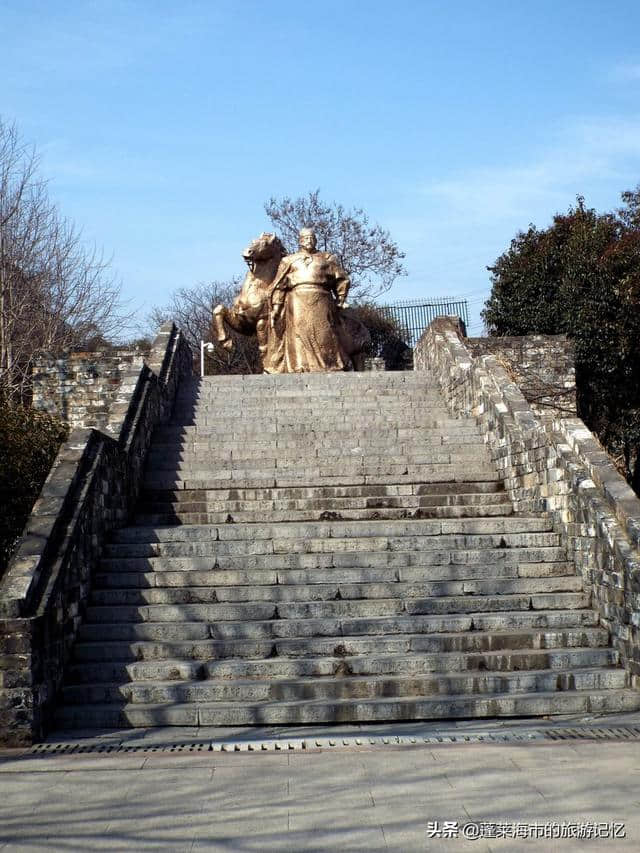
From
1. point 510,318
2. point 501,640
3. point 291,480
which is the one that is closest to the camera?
point 501,640

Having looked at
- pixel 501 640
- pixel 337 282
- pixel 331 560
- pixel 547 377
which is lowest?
pixel 501 640

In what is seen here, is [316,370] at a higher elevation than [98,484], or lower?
higher

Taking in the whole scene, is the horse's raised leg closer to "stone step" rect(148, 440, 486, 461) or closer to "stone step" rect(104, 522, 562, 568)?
"stone step" rect(148, 440, 486, 461)

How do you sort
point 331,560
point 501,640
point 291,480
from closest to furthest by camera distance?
point 501,640
point 331,560
point 291,480

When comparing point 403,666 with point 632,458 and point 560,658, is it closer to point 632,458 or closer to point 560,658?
point 560,658

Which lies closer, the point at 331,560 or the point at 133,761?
the point at 133,761

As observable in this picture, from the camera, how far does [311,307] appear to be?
16984mm

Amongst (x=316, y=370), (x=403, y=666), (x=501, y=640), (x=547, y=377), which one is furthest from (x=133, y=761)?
(x=547, y=377)

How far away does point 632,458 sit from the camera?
68.1 ft

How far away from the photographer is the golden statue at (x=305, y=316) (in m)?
17.0

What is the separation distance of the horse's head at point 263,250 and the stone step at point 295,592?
36.8 ft

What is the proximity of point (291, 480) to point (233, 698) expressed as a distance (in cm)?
395

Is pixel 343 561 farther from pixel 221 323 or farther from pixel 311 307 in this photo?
pixel 221 323

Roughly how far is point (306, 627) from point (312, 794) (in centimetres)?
267
